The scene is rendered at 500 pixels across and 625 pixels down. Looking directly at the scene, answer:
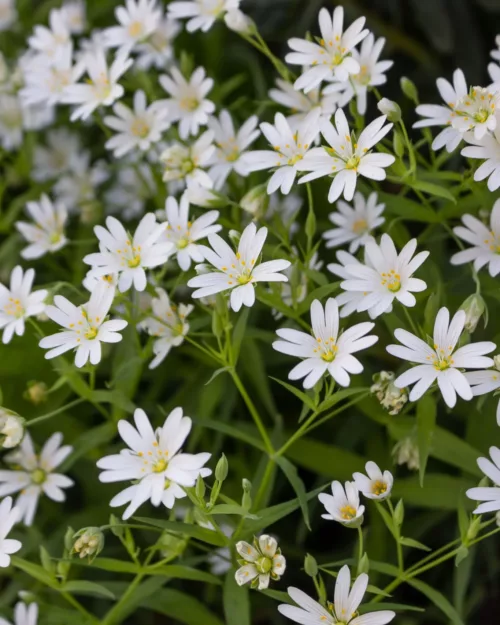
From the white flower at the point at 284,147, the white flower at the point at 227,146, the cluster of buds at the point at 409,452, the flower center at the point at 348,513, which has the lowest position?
the cluster of buds at the point at 409,452

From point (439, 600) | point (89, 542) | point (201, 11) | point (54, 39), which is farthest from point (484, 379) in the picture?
point (54, 39)

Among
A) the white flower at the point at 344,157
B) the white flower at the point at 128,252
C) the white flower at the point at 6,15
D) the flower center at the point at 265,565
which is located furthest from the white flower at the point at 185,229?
the white flower at the point at 6,15

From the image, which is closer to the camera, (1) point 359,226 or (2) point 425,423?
(2) point 425,423

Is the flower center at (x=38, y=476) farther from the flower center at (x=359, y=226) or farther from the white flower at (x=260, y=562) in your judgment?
the flower center at (x=359, y=226)

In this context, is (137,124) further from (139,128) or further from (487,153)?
(487,153)

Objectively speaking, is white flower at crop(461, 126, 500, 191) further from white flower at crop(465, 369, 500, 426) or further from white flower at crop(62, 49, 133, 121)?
white flower at crop(62, 49, 133, 121)

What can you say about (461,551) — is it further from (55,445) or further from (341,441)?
(55,445)

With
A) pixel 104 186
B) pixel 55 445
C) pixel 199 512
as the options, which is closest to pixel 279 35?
pixel 104 186
